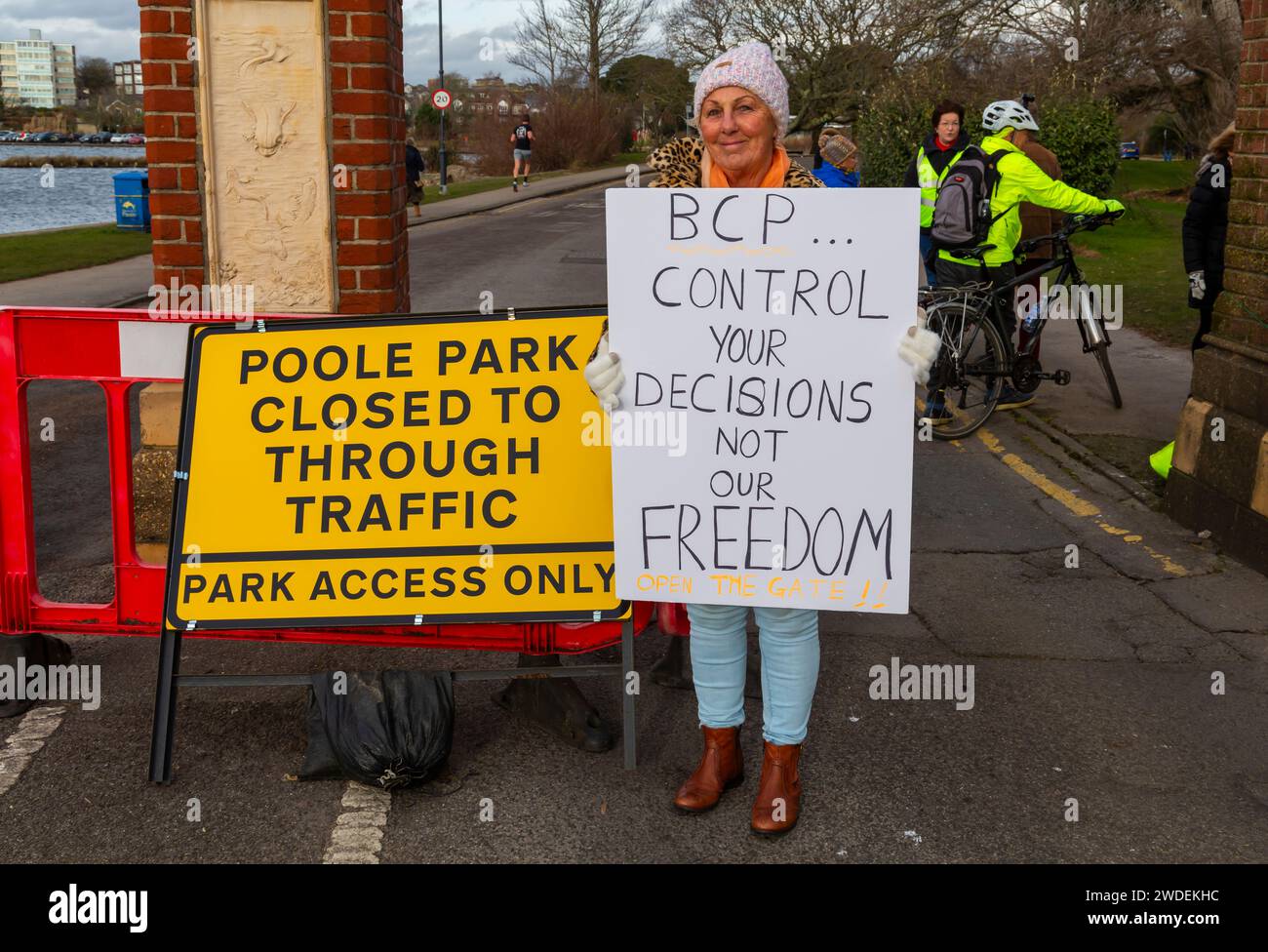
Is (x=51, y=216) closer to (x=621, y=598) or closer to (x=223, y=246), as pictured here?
(x=223, y=246)

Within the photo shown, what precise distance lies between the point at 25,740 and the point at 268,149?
2591 millimetres

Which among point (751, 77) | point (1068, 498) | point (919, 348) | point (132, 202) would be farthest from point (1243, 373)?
point (132, 202)

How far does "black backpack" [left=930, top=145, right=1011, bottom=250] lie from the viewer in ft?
27.7

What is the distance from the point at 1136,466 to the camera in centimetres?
782

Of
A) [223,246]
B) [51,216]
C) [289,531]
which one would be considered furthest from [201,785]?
[51,216]

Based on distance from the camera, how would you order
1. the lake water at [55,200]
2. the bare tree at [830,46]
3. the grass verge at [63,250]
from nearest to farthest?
the grass verge at [63,250] → the lake water at [55,200] → the bare tree at [830,46]

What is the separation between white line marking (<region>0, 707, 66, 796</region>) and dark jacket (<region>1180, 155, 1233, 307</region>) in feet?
23.2

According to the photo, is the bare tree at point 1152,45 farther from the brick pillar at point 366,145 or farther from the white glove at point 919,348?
the white glove at point 919,348

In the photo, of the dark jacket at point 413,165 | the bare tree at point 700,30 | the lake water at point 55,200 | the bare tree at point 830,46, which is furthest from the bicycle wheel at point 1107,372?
the bare tree at point 700,30

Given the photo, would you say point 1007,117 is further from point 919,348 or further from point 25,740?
point 25,740

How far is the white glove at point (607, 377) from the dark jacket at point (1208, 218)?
601 cm

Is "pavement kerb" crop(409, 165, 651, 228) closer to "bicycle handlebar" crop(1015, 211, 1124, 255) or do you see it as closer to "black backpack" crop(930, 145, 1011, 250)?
"bicycle handlebar" crop(1015, 211, 1124, 255)

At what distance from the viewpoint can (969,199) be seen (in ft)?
27.7

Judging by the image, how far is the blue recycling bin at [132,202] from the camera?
24.6 meters
